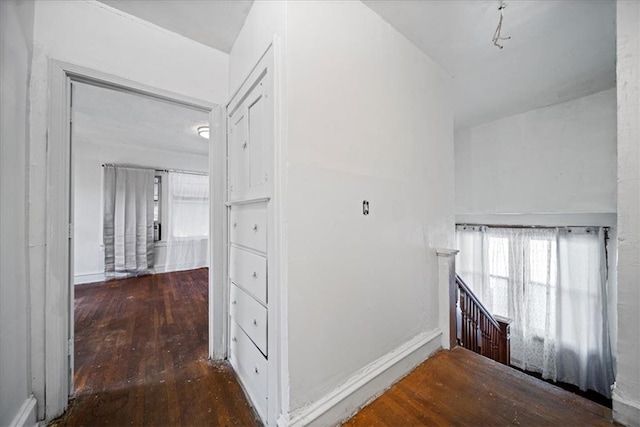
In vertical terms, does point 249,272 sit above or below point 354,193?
below

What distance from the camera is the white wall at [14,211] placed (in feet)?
3.42

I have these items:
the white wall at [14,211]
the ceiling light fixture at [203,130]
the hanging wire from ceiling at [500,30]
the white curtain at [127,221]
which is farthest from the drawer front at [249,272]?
the white curtain at [127,221]

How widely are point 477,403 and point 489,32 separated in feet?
8.22

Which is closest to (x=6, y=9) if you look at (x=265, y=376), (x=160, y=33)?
(x=160, y=33)

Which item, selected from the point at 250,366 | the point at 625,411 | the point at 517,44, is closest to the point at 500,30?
the point at 517,44

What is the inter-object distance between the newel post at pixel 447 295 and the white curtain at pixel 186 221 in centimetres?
484

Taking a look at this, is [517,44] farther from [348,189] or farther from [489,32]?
[348,189]

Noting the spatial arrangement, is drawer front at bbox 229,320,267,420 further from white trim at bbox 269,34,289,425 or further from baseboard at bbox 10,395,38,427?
baseboard at bbox 10,395,38,427

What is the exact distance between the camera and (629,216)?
1.21 meters

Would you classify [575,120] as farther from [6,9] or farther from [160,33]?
[6,9]

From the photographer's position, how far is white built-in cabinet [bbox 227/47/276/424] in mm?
1262

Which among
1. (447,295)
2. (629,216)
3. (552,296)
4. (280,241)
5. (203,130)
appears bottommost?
(552,296)

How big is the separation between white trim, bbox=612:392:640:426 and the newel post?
0.87 metres

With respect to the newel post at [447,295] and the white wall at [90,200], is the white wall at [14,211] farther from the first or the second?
the white wall at [90,200]
